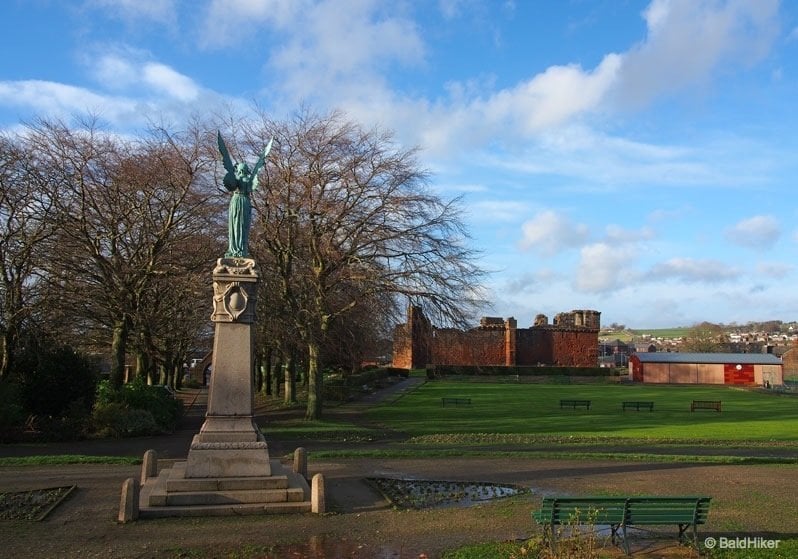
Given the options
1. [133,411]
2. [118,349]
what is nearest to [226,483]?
[133,411]

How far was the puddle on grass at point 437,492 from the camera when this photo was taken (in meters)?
12.1

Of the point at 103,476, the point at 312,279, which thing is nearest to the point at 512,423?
the point at 312,279

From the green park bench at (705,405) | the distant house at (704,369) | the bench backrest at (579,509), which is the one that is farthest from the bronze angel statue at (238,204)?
the distant house at (704,369)

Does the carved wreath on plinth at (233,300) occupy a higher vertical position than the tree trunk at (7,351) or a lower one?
higher

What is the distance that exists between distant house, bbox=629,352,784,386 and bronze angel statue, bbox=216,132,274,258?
63.5m

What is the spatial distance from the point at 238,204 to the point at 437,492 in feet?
20.6

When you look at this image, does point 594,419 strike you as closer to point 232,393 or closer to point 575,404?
point 575,404

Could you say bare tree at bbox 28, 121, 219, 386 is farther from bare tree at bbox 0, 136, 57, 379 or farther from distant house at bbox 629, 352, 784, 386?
distant house at bbox 629, 352, 784, 386

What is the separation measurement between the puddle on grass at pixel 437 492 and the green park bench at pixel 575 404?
23.4 meters

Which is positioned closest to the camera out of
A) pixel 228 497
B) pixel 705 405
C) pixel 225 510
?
pixel 225 510

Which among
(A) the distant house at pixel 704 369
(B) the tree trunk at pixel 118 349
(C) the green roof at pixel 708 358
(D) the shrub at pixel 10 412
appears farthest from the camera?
(C) the green roof at pixel 708 358

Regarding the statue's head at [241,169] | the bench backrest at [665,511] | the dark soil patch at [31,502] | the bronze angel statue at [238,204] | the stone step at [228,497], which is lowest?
the dark soil patch at [31,502]

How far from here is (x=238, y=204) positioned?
12.9 metres

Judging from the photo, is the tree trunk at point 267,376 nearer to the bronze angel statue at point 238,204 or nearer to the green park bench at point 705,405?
the green park bench at point 705,405
